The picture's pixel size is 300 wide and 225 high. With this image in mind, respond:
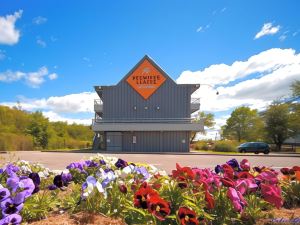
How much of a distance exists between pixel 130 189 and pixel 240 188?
113 centimetres

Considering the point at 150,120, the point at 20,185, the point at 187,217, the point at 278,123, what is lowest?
the point at 187,217

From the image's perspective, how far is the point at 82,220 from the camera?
3156mm

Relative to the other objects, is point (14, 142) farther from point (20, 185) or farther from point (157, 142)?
point (20, 185)

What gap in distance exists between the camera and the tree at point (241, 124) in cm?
7869

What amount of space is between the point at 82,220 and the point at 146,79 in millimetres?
38217

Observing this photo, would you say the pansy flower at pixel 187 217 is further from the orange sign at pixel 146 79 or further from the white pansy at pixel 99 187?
the orange sign at pixel 146 79

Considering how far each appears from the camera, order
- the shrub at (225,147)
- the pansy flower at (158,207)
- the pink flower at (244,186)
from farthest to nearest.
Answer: the shrub at (225,147), the pink flower at (244,186), the pansy flower at (158,207)

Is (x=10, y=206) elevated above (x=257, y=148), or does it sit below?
below

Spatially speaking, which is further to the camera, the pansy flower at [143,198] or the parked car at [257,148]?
the parked car at [257,148]

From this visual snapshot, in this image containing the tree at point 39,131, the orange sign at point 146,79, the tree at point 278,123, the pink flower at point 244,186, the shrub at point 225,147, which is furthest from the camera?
the tree at point 278,123

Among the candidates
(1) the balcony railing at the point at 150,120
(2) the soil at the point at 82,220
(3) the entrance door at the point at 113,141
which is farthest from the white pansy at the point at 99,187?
(1) the balcony railing at the point at 150,120

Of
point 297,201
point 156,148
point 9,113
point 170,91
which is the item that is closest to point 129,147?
point 156,148

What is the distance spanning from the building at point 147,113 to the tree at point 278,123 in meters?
26.4

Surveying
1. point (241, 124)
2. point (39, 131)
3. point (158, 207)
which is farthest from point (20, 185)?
point (241, 124)
